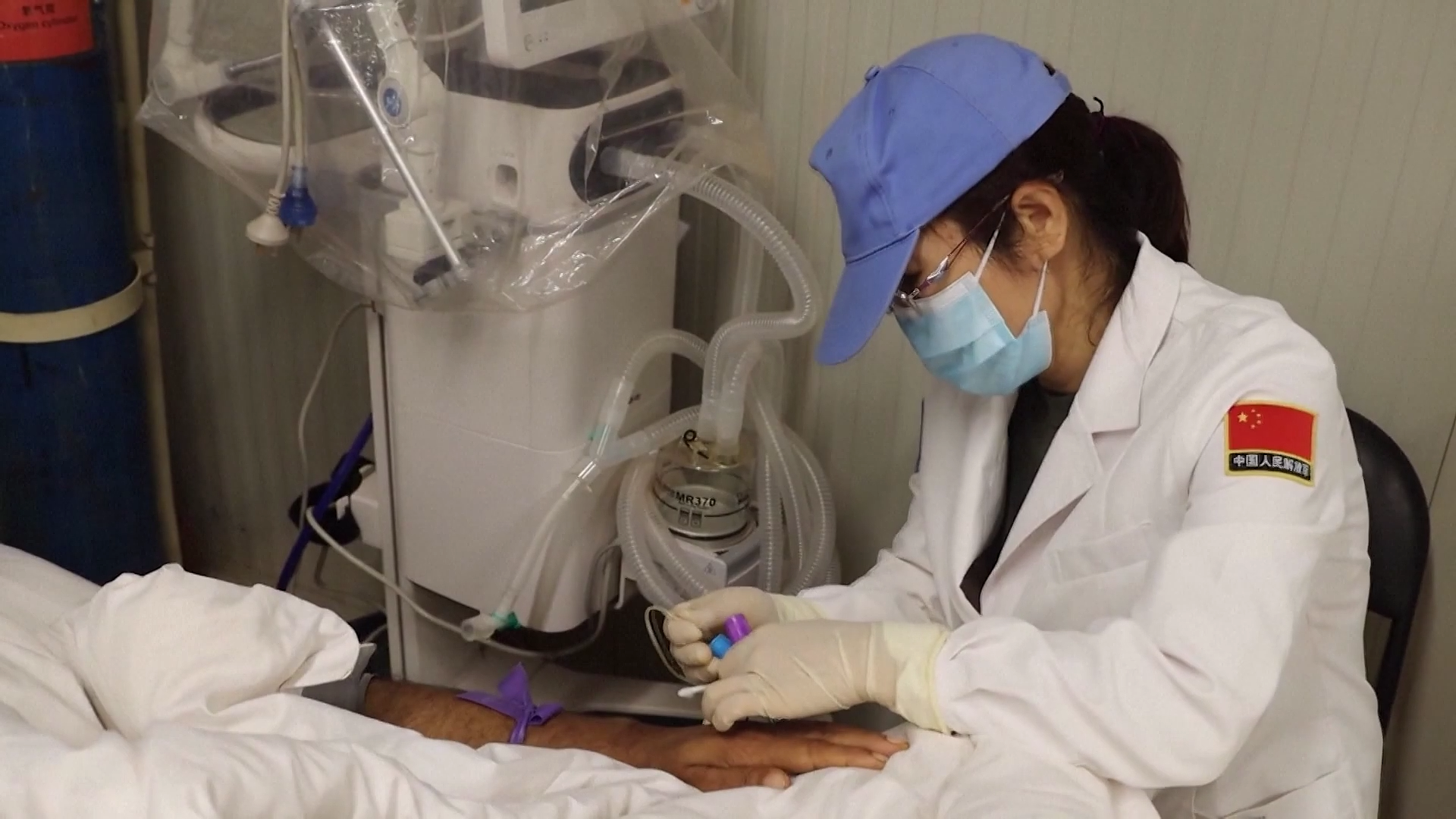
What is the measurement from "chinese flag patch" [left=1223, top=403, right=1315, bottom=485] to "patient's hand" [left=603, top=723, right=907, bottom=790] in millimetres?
375

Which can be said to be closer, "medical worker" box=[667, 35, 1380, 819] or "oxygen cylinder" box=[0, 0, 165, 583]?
"medical worker" box=[667, 35, 1380, 819]

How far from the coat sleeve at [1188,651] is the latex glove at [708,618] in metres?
0.27

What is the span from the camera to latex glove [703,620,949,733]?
1.08 meters

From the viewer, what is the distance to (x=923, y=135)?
1.07 m

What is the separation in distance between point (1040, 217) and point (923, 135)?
0.14 meters

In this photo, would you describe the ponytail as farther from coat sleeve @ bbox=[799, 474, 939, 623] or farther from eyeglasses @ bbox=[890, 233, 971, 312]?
coat sleeve @ bbox=[799, 474, 939, 623]

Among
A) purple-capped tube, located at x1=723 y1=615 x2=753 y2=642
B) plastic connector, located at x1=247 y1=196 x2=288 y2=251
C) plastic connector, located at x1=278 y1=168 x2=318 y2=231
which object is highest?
plastic connector, located at x1=278 y1=168 x2=318 y2=231

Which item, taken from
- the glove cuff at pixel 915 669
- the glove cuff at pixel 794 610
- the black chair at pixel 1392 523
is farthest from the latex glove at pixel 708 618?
the black chair at pixel 1392 523

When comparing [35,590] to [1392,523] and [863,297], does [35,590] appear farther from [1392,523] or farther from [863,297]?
[1392,523]

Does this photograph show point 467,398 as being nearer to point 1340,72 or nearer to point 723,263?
point 723,263

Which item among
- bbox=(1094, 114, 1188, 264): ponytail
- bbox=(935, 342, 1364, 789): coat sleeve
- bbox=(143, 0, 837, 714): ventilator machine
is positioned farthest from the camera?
bbox=(143, 0, 837, 714): ventilator machine

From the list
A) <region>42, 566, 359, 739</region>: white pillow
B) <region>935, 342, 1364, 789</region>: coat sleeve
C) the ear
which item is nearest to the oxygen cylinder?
<region>42, 566, 359, 739</region>: white pillow

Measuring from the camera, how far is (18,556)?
1326 mm

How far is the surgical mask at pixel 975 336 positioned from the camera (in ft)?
3.76
